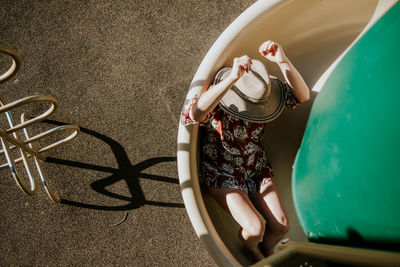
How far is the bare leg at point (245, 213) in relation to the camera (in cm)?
133

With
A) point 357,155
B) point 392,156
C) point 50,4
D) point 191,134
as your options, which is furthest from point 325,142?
point 50,4

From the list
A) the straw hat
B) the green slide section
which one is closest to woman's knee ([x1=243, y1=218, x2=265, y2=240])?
the green slide section

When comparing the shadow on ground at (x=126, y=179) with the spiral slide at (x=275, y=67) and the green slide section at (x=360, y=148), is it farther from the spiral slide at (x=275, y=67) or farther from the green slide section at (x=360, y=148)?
the green slide section at (x=360, y=148)

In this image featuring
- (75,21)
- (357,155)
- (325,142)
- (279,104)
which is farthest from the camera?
(75,21)

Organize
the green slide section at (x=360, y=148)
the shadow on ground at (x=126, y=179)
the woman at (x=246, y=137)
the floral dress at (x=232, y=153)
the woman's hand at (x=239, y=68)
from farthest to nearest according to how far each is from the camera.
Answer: the shadow on ground at (x=126, y=179) → the floral dress at (x=232, y=153) → the woman at (x=246, y=137) → the woman's hand at (x=239, y=68) → the green slide section at (x=360, y=148)

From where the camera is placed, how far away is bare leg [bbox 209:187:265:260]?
1328mm

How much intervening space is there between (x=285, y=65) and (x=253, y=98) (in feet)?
0.54

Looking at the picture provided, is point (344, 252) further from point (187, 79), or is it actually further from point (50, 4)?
point (50, 4)

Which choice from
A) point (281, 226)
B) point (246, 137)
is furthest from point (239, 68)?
point (281, 226)

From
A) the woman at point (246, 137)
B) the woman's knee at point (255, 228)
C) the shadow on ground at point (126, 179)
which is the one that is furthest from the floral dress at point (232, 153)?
the shadow on ground at point (126, 179)

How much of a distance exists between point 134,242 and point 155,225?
15 cm

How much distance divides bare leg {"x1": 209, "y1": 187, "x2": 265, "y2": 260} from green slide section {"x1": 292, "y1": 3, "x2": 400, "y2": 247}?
282mm

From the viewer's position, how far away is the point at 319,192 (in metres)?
1.02

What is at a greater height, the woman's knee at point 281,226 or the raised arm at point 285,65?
the raised arm at point 285,65
